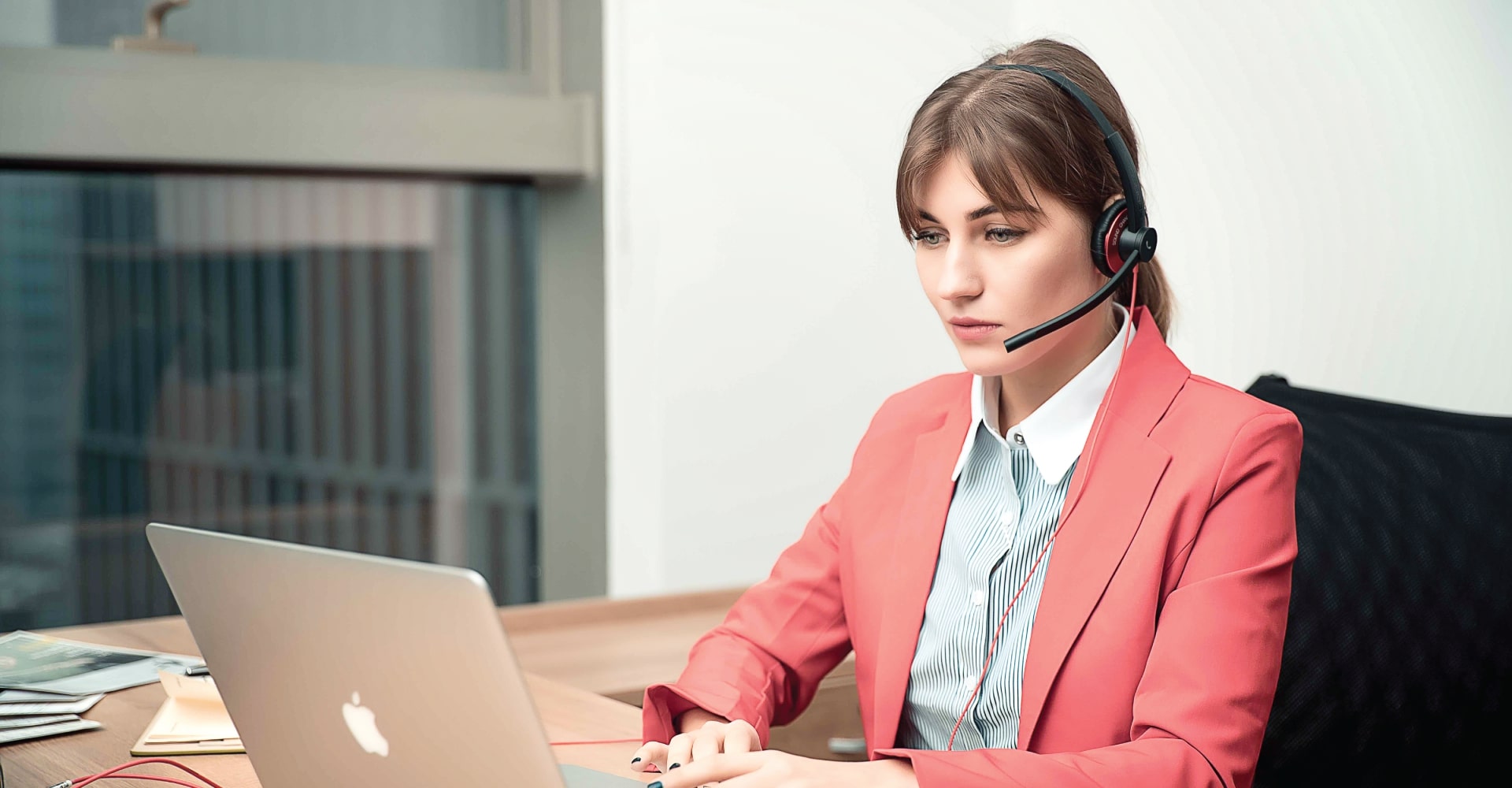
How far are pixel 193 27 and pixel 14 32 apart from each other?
227mm

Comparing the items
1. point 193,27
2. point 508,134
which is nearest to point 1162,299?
point 508,134

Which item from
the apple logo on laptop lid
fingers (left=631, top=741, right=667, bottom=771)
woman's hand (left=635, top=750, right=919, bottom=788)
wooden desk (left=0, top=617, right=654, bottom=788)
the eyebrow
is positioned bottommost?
wooden desk (left=0, top=617, right=654, bottom=788)

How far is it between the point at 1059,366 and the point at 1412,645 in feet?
1.79

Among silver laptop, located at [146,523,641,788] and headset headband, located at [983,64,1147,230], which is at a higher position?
headset headband, located at [983,64,1147,230]

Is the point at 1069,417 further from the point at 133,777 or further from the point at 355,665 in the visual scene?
the point at 133,777

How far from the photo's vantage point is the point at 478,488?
210cm

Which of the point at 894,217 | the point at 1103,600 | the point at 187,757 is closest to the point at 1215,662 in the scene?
the point at 1103,600

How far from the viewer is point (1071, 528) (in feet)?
3.34

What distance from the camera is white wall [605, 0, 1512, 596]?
1635 millimetres

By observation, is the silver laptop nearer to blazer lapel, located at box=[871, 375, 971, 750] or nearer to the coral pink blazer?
the coral pink blazer

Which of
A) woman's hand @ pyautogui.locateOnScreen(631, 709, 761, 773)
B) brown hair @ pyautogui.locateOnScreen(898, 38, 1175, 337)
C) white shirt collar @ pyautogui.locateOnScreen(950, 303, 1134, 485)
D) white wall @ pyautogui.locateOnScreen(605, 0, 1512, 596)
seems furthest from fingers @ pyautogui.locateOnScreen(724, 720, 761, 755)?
white wall @ pyautogui.locateOnScreen(605, 0, 1512, 596)

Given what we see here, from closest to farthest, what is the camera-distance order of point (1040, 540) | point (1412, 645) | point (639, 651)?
point (1040, 540) < point (1412, 645) < point (639, 651)

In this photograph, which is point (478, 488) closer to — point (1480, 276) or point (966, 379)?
point (966, 379)

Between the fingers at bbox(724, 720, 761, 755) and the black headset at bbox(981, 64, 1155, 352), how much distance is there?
356mm
